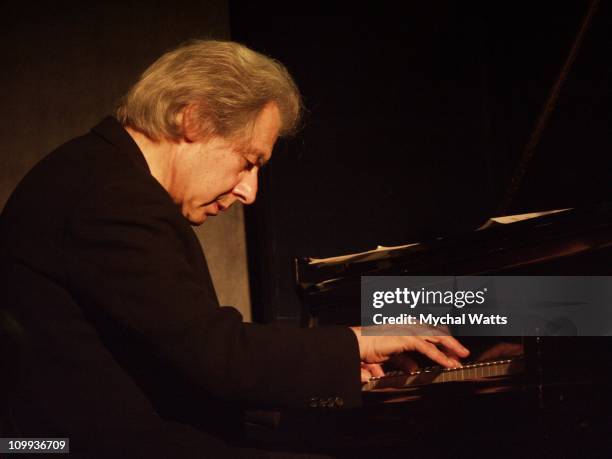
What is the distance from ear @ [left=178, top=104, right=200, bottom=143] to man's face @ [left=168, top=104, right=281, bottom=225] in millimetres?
19

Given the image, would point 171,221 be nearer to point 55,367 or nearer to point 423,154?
point 55,367

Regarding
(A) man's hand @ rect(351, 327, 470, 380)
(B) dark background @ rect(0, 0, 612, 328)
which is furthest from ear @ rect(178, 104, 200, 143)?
(B) dark background @ rect(0, 0, 612, 328)

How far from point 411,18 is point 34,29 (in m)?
1.92

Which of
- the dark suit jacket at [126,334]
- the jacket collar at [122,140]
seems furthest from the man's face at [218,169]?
the dark suit jacket at [126,334]

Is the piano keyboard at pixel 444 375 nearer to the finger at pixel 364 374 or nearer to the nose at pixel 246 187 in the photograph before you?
the finger at pixel 364 374

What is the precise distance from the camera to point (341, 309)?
2014mm

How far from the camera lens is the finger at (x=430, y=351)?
1.35 m

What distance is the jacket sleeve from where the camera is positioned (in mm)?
1175

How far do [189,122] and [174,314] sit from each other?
50cm

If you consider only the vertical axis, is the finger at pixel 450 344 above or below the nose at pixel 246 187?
below

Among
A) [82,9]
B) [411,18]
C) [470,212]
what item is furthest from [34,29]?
[470,212]

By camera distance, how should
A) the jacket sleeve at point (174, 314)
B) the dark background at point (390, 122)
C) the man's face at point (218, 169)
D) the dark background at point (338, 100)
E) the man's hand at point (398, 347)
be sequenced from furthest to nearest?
1. the dark background at point (338, 100)
2. the dark background at point (390, 122)
3. the man's face at point (218, 169)
4. the man's hand at point (398, 347)
5. the jacket sleeve at point (174, 314)

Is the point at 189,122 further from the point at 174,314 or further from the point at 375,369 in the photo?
the point at 375,369

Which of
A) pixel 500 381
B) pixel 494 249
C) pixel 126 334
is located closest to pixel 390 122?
pixel 494 249
